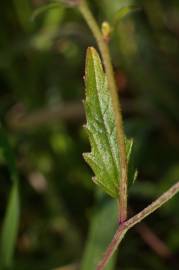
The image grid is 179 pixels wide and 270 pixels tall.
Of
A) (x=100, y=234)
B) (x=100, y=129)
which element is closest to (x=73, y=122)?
(x=100, y=234)

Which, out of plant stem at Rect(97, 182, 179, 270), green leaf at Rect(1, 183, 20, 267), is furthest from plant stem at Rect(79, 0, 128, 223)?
green leaf at Rect(1, 183, 20, 267)

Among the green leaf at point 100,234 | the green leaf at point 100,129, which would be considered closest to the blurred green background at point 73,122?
the green leaf at point 100,234

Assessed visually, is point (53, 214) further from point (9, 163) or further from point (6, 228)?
point (9, 163)

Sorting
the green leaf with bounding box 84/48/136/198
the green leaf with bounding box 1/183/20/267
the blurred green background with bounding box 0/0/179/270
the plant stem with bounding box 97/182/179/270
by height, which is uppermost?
the green leaf with bounding box 84/48/136/198

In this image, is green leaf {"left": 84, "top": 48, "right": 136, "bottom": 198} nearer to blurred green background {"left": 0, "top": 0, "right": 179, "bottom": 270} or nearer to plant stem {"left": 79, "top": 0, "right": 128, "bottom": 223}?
plant stem {"left": 79, "top": 0, "right": 128, "bottom": 223}

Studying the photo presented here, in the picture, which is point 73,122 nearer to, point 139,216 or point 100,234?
point 100,234

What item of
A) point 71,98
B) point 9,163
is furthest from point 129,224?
point 71,98
